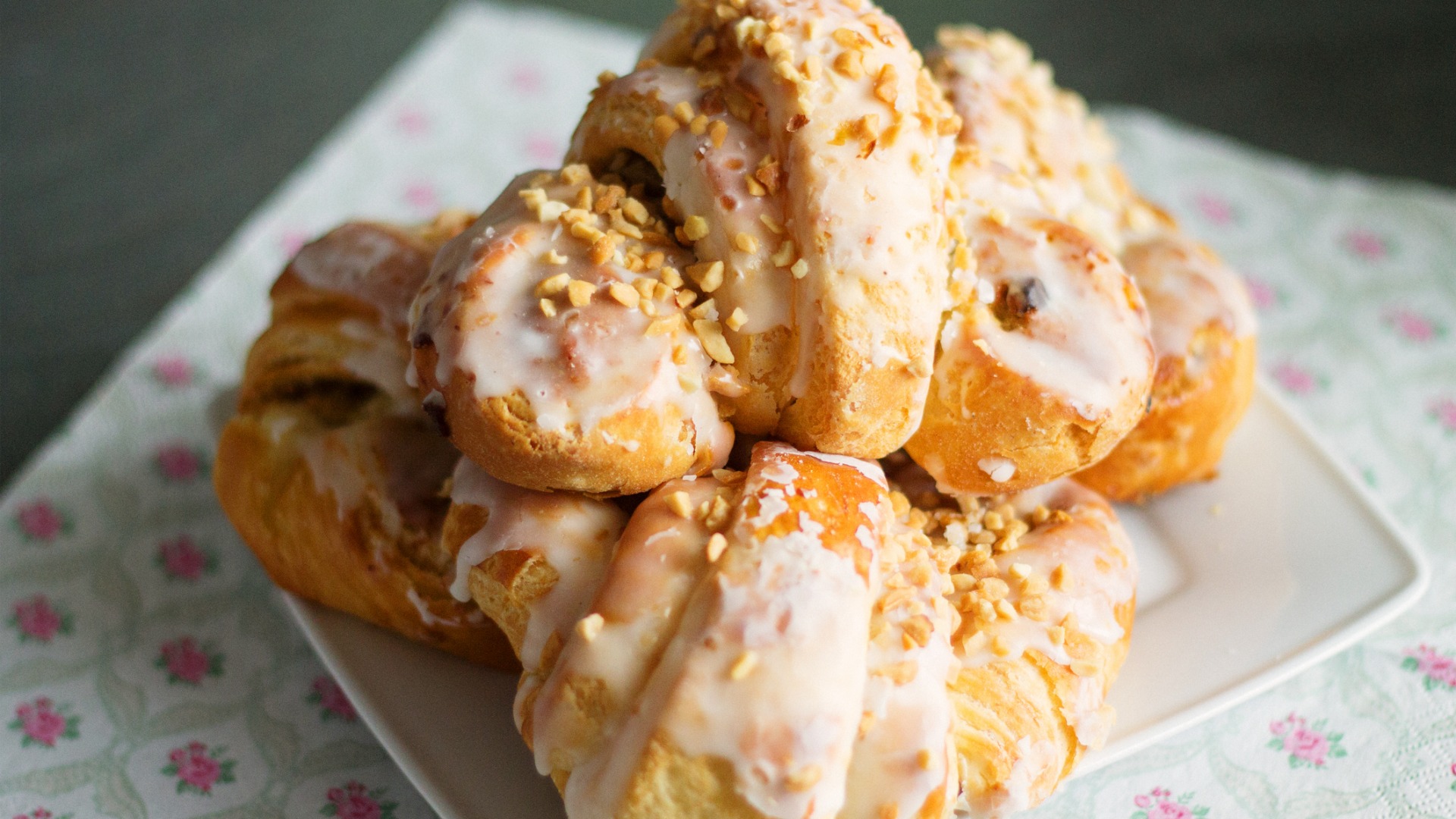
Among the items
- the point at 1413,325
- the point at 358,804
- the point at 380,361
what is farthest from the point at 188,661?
the point at 1413,325

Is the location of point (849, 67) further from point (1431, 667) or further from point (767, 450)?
point (1431, 667)

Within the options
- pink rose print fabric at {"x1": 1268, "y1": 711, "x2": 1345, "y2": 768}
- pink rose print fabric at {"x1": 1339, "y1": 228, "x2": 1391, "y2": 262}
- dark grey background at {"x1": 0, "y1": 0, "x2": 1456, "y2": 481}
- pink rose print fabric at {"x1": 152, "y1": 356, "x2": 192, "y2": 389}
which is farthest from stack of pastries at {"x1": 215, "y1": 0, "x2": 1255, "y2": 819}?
dark grey background at {"x1": 0, "y1": 0, "x2": 1456, "y2": 481}

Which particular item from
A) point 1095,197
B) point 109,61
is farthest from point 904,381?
point 109,61

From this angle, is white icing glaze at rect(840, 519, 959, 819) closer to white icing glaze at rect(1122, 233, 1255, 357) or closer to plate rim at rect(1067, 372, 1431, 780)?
plate rim at rect(1067, 372, 1431, 780)

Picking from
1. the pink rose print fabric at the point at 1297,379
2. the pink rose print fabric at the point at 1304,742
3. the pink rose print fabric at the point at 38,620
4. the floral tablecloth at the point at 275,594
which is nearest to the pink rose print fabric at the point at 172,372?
the floral tablecloth at the point at 275,594

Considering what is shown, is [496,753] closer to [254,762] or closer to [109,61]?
[254,762]

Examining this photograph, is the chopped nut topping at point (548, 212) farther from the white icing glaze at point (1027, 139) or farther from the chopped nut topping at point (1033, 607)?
the chopped nut topping at point (1033, 607)
